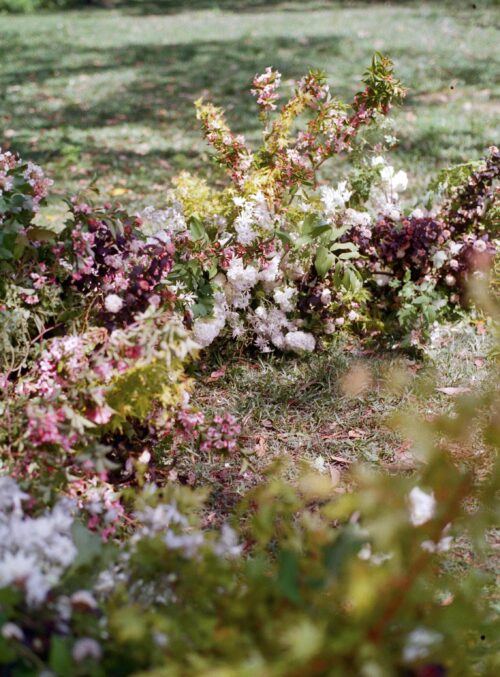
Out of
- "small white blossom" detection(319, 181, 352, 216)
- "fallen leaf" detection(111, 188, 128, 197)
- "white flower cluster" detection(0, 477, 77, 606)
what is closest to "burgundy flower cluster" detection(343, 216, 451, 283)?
"small white blossom" detection(319, 181, 352, 216)

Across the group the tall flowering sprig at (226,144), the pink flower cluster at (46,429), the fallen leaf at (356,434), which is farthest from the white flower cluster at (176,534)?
the tall flowering sprig at (226,144)

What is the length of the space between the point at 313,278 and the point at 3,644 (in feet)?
7.83

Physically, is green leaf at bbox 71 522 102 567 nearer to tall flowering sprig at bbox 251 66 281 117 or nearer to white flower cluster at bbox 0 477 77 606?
white flower cluster at bbox 0 477 77 606

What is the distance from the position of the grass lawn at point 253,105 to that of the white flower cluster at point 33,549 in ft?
4.13

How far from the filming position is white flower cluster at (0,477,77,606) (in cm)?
142

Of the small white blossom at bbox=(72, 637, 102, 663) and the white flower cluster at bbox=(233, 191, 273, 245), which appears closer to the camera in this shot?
the small white blossom at bbox=(72, 637, 102, 663)

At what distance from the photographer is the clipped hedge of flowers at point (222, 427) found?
1271 mm

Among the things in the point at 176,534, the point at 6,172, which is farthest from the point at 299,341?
the point at 176,534

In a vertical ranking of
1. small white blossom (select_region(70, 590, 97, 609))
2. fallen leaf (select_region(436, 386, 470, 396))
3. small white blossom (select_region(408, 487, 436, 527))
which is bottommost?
fallen leaf (select_region(436, 386, 470, 396))

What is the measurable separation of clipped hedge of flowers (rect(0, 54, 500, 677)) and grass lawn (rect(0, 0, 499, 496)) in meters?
0.22

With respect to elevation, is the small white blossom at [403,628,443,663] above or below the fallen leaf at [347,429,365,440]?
above

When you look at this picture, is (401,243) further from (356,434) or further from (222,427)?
(222,427)

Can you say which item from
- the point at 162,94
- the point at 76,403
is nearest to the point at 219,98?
the point at 162,94

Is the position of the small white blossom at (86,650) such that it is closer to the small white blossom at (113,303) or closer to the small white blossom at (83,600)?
the small white blossom at (83,600)
